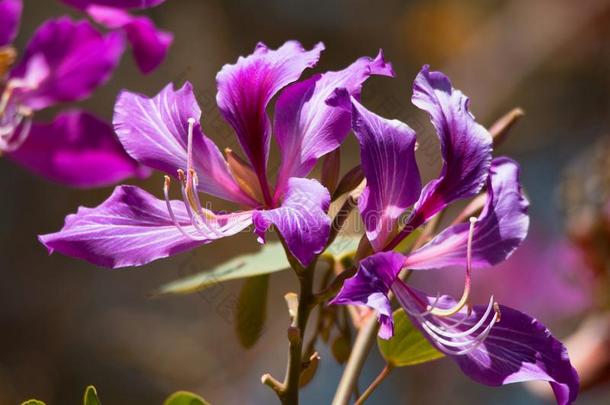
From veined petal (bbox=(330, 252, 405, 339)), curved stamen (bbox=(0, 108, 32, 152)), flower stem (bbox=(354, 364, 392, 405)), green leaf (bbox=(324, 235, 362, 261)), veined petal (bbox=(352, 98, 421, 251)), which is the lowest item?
curved stamen (bbox=(0, 108, 32, 152))

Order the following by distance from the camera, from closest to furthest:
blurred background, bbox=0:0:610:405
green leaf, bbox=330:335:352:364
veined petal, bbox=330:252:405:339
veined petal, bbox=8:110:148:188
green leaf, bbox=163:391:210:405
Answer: veined petal, bbox=330:252:405:339 < green leaf, bbox=163:391:210:405 < green leaf, bbox=330:335:352:364 < veined petal, bbox=8:110:148:188 < blurred background, bbox=0:0:610:405

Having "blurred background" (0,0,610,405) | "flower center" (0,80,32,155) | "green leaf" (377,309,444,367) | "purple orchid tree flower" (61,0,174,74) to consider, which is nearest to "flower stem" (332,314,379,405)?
"green leaf" (377,309,444,367)

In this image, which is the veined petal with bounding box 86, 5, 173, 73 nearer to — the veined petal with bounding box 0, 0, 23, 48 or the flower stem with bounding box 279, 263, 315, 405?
the veined petal with bounding box 0, 0, 23, 48

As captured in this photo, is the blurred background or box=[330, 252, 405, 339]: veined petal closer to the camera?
box=[330, 252, 405, 339]: veined petal

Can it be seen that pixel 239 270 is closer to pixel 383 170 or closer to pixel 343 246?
pixel 343 246

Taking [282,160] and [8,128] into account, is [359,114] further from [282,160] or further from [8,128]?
[8,128]

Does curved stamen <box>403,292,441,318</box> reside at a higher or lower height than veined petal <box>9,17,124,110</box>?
higher

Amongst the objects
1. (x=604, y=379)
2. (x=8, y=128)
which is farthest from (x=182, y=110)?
(x=604, y=379)
